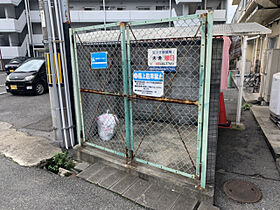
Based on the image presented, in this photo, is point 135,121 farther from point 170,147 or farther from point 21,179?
point 21,179

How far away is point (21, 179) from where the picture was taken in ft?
10.7

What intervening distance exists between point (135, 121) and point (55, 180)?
276cm

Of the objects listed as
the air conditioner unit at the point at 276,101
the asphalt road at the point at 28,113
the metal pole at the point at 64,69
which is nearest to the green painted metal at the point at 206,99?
the metal pole at the point at 64,69

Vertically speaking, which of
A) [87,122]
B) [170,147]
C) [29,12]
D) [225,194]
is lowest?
[225,194]

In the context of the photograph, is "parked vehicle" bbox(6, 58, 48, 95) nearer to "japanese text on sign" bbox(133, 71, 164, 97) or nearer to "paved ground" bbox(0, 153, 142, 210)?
"paved ground" bbox(0, 153, 142, 210)

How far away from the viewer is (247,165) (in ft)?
12.1

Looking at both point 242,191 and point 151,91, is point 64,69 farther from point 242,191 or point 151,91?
point 242,191

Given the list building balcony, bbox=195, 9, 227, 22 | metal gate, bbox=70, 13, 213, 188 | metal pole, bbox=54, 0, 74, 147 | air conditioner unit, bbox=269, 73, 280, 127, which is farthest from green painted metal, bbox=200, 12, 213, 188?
building balcony, bbox=195, 9, 227, 22

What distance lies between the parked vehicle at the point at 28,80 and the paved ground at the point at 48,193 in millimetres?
6492

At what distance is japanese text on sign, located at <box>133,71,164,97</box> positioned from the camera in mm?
2824

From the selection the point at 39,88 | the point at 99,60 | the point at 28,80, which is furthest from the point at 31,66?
the point at 99,60

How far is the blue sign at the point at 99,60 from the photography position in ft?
11.1

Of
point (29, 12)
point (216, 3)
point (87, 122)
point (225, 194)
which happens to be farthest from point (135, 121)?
point (29, 12)

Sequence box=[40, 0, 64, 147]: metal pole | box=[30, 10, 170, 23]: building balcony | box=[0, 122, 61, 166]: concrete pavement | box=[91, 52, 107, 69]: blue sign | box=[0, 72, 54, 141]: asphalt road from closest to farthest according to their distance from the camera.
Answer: box=[91, 52, 107, 69]: blue sign
box=[40, 0, 64, 147]: metal pole
box=[0, 122, 61, 166]: concrete pavement
box=[0, 72, 54, 141]: asphalt road
box=[30, 10, 170, 23]: building balcony
